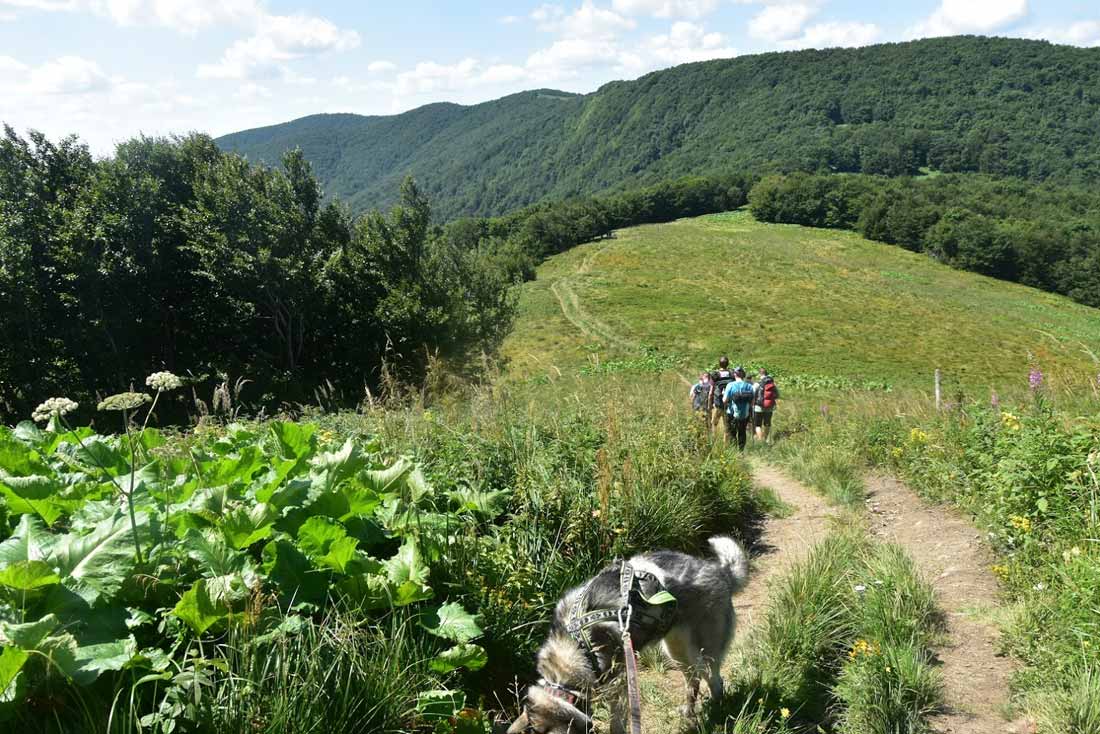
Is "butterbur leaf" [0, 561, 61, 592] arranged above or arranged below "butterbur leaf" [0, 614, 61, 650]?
above

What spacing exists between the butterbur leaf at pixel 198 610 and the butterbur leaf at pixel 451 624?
0.85 metres

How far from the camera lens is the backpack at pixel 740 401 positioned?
32.4 feet

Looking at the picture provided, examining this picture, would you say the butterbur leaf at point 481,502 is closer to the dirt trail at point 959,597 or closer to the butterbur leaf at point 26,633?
the butterbur leaf at point 26,633

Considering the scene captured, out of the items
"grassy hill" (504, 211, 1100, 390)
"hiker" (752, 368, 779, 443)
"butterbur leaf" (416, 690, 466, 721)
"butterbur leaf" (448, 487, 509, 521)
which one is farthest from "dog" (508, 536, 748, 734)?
"grassy hill" (504, 211, 1100, 390)

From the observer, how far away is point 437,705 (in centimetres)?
241

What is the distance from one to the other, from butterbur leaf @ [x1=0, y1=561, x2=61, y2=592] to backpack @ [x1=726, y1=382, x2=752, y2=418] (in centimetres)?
925

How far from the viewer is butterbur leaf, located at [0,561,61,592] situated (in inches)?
69.7

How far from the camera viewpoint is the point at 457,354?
23.7 meters

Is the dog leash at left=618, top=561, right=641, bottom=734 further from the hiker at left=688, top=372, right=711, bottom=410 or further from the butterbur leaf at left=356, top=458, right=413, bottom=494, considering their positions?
the hiker at left=688, top=372, right=711, bottom=410

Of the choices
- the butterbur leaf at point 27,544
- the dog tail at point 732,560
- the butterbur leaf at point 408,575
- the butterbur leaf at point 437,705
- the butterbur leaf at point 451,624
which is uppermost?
the butterbur leaf at point 27,544

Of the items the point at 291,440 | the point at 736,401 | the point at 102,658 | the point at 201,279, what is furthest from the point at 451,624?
the point at 201,279

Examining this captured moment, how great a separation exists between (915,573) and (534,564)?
2.58 meters

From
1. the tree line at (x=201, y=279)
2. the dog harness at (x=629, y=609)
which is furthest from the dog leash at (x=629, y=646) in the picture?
the tree line at (x=201, y=279)

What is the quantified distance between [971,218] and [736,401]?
90731mm
